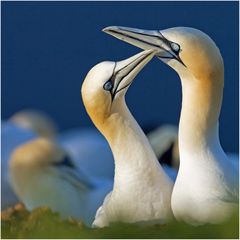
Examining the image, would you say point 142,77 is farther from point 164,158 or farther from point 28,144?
point 28,144

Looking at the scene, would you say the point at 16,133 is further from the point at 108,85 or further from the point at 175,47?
the point at 175,47

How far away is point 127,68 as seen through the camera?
6.84m

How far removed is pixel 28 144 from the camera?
12.2m

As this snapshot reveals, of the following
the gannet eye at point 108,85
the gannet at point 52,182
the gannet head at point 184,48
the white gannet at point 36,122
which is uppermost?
the gannet head at point 184,48

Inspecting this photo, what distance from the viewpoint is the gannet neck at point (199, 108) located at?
6.51 metres

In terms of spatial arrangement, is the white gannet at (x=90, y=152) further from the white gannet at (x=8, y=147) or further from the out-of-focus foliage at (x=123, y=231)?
the out-of-focus foliage at (x=123, y=231)

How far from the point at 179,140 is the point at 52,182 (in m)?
5.08

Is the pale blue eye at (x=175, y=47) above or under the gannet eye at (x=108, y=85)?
above

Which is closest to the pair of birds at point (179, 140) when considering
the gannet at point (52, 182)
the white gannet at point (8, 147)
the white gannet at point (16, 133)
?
the gannet at point (52, 182)

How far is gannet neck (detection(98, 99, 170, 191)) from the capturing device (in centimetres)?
654

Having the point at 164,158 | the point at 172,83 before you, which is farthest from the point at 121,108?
the point at 172,83

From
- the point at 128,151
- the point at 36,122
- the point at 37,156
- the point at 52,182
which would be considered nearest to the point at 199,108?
the point at 128,151

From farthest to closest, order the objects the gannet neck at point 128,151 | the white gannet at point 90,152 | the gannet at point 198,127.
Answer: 1. the white gannet at point 90,152
2. the gannet neck at point 128,151
3. the gannet at point 198,127

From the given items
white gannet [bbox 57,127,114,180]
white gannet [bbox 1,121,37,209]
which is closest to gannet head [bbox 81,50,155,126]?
white gannet [bbox 1,121,37,209]
